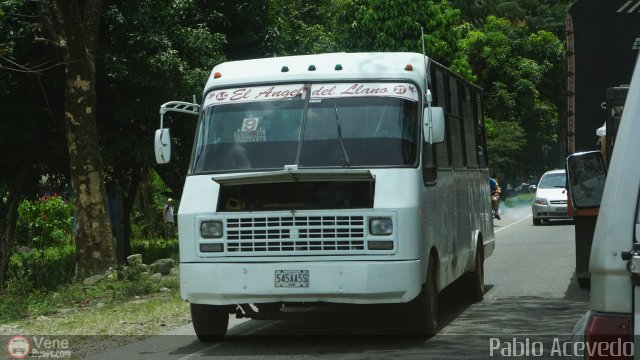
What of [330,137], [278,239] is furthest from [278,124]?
[278,239]

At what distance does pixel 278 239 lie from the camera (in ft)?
32.1

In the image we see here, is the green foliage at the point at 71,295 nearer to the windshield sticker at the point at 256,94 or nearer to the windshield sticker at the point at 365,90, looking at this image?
the windshield sticker at the point at 256,94

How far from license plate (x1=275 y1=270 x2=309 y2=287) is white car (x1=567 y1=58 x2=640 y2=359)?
5.95m

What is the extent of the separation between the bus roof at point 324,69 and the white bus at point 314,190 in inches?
0.5

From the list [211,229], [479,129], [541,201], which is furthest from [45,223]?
[211,229]

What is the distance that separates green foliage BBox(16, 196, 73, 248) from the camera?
38.2 meters

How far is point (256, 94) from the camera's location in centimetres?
1057

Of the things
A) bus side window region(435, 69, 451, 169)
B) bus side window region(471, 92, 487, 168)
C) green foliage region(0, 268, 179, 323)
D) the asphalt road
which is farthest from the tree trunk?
bus side window region(435, 69, 451, 169)

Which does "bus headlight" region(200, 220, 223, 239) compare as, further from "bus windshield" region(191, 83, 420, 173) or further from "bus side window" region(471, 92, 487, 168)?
"bus side window" region(471, 92, 487, 168)

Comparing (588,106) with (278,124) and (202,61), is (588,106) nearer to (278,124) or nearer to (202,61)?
(278,124)

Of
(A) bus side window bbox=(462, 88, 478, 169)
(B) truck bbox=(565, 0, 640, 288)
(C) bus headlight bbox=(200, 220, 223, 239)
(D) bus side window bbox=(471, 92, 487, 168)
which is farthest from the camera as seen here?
(D) bus side window bbox=(471, 92, 487, 168)

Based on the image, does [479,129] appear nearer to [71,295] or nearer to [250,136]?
[250,136]

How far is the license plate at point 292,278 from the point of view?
9.59m

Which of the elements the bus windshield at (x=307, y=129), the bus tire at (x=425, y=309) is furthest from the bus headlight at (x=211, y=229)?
the bus tire at (x=425, y=309)
